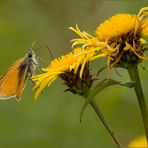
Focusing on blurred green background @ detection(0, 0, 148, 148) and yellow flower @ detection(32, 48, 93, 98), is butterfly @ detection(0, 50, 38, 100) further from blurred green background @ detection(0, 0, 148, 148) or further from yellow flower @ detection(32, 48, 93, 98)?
yellow flower @ detection(32, 48, 93, 98)

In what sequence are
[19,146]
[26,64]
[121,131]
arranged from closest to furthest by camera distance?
[26,64] < [19,146] < [121,131]

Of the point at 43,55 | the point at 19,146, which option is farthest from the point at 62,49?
the point at 19,146

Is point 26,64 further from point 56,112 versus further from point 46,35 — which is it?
point 46,35

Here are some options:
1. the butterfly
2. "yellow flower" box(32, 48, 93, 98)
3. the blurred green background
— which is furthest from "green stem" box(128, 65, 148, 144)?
the blurred green background

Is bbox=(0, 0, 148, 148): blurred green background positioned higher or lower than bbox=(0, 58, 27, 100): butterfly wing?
higher

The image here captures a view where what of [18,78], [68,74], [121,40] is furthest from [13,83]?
[121,40]
